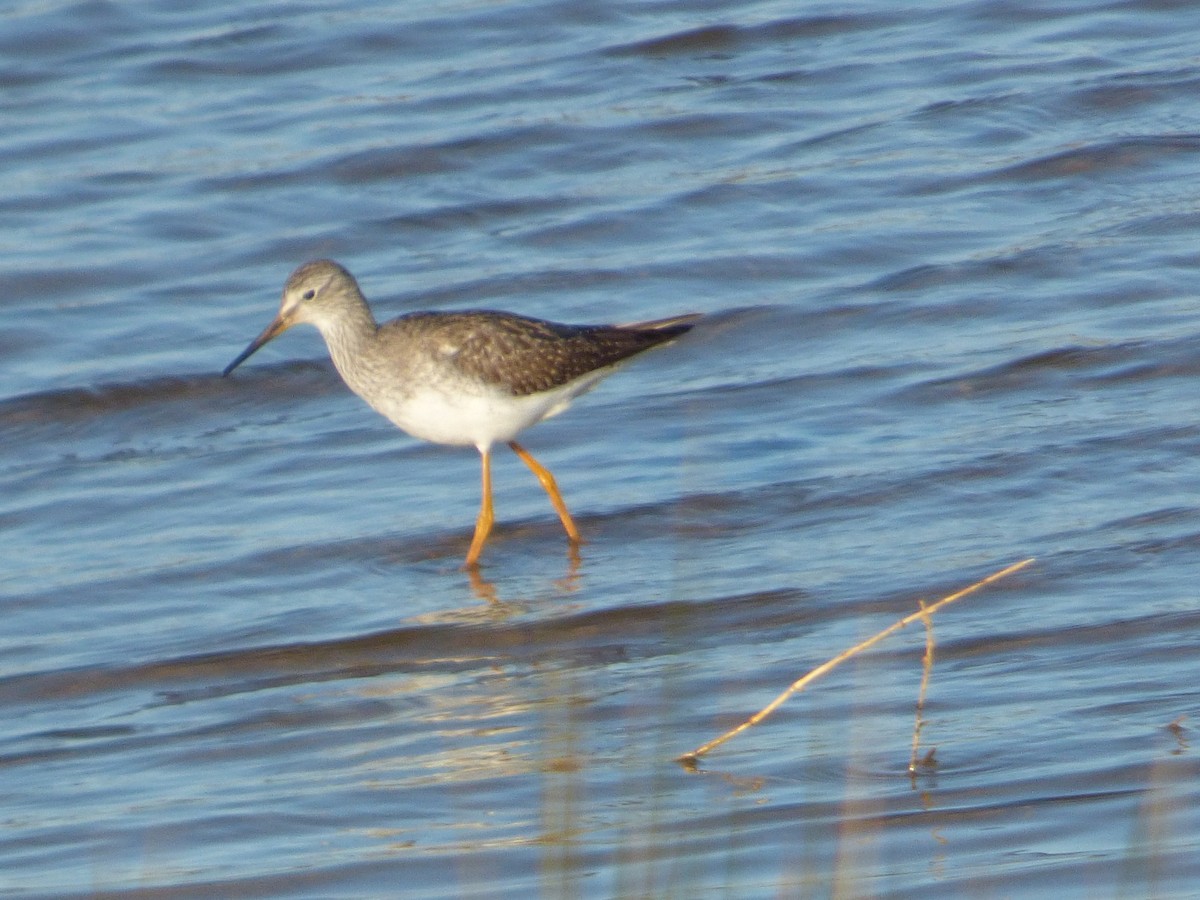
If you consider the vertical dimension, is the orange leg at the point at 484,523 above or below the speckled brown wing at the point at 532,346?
below

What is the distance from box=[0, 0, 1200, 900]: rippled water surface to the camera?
15.8 ft

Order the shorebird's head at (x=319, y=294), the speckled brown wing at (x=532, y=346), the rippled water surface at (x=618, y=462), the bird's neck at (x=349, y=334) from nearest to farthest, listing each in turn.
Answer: the rippled water surface at (x=618, y=462) → the speckled brown wing at (x=532, y=346) → the bird's neck at (x=349, y=334) → the shorebird's head at (x=319, y=294)

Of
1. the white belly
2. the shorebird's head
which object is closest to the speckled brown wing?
the white belly

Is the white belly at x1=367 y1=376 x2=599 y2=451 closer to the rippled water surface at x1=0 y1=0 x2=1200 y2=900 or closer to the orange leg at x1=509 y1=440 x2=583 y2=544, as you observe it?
the orange leg at x1=509 y1=440 x2=583 y2=544

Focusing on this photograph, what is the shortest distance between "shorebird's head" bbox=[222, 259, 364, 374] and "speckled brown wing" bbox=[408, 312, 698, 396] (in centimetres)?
47

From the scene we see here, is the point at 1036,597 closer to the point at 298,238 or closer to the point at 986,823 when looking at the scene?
the point at 986,823

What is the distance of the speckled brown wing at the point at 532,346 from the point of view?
7543mm

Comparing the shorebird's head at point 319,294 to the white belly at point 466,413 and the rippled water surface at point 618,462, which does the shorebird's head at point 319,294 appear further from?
the rippled water surface at point 618,462

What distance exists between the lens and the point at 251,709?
5.93 metres

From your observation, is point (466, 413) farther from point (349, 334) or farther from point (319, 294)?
point (319, 294)

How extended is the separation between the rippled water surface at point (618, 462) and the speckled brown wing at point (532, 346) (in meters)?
0.57

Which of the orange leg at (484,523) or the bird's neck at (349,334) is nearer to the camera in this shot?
the orange leg at (484,523)

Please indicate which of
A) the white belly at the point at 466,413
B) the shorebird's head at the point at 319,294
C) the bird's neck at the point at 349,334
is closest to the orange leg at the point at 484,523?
the white belly at the point at 466,413

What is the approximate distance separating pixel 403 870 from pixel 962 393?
181 inches
